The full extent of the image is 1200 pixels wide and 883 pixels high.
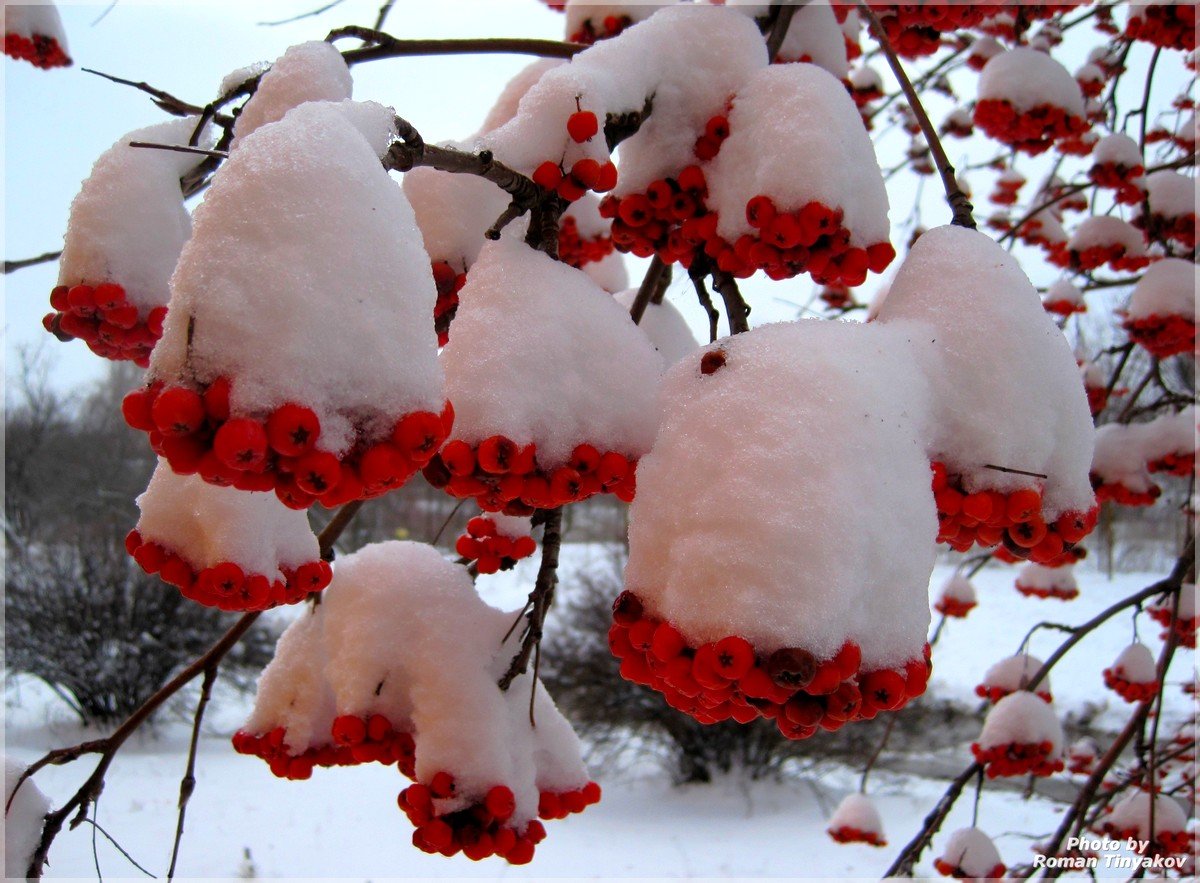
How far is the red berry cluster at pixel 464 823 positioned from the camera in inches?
51.6

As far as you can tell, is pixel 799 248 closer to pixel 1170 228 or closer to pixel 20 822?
pixel 20 822

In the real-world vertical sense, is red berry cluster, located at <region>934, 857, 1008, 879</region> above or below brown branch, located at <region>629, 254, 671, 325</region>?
below

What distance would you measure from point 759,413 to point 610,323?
0.28m

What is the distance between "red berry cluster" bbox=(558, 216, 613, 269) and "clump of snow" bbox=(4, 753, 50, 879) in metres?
1.50

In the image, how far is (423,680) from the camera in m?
1.46

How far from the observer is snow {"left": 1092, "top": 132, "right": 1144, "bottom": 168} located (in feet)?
9.15

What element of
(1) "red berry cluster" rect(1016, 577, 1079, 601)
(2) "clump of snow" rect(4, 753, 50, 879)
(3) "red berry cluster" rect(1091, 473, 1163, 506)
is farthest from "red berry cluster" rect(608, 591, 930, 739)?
(1) "red berry cluster" rect(1016, 577, 1079, 601)

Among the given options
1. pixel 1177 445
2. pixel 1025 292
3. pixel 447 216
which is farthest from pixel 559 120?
pixel 1177 445

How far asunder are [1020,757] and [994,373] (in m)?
2.24

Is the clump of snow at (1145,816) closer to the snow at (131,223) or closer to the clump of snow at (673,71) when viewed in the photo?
the clump of snow at (673,71)

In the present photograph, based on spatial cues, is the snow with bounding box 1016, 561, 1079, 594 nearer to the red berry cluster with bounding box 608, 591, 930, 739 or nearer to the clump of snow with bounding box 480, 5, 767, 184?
the clump of snow with bounding box 480, 5, 767, 184

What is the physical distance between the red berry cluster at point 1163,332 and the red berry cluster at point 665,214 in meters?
1.80

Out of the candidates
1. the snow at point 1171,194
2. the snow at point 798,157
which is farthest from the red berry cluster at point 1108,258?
the snow at point 798,157

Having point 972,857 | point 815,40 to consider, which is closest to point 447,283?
Result: point 815,40
